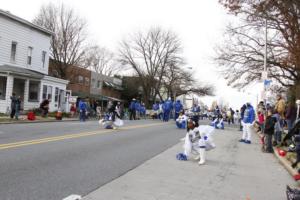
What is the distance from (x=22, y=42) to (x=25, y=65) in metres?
2.09

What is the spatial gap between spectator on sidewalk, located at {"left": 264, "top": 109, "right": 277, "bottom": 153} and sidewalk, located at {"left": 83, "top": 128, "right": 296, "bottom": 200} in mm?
1965

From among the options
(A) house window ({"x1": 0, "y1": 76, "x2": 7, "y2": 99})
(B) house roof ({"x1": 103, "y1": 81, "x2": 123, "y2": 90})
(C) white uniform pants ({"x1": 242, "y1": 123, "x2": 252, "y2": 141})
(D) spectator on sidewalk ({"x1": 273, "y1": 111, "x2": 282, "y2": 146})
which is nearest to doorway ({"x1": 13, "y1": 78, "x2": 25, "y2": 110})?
(A) house window ({"x1": 0, "y1": 76, "x2": 7, "y2": 99})

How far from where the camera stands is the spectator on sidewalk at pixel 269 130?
1492 centimetres

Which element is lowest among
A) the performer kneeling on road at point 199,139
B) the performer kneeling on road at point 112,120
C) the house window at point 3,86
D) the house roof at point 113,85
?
the performer kneeling on road at point 199,139

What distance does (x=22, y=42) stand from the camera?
33969 mm

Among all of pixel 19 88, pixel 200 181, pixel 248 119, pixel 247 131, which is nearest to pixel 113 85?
pixel 19 88

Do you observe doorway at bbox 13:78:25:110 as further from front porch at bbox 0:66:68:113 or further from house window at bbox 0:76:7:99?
house window at bbox 0:76:7:99

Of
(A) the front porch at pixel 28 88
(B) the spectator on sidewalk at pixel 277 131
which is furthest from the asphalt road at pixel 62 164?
(A) the front porch at pixel 28 88

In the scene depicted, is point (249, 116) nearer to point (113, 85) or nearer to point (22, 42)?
point (22, 42)

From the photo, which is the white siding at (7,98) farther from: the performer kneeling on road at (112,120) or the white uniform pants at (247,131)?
the white uniform pants at (247,131)

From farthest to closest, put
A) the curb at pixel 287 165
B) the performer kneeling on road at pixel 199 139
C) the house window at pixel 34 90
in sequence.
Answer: the house window at pixel 34 90 → the performer kneeling on road at pixel 199 139 → the curb at pixel 287 165

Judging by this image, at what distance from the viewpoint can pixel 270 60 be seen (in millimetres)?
31812

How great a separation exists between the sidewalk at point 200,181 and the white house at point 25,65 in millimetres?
21132

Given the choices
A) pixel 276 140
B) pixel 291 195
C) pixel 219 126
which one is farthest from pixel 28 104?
pixel 291 195
